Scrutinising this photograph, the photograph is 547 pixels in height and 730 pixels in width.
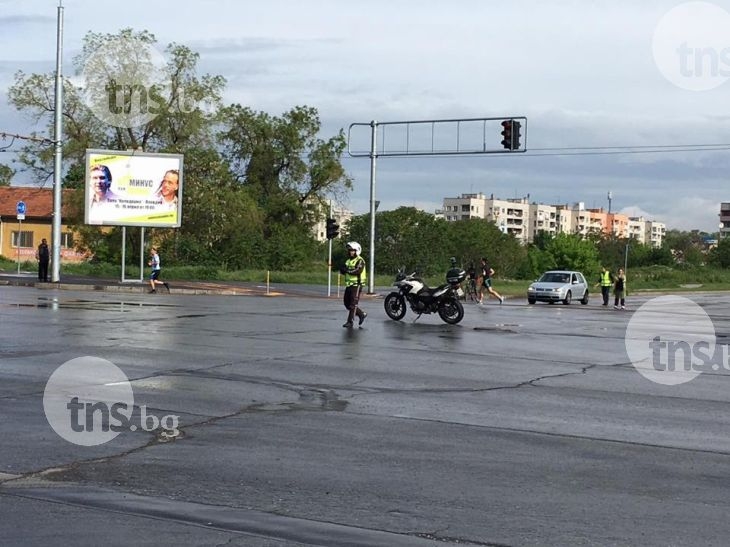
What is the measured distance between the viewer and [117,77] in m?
58.8

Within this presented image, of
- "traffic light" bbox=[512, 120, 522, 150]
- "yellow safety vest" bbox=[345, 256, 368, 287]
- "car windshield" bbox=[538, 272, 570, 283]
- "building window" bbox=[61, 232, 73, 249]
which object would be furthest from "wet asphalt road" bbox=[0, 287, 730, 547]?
"building window" bbox=[61, 232, 73, 249]

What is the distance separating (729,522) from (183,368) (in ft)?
27.9

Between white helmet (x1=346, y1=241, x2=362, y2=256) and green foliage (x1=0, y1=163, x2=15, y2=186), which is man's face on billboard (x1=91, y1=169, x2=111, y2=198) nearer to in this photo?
Result: white helmet (x1=346, y1=241, x2=362, y2=256)

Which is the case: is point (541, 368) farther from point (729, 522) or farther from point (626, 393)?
point (729, 522)

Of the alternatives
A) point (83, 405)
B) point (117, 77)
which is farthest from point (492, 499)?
point (117, 77)

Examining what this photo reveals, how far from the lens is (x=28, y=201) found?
9000cm

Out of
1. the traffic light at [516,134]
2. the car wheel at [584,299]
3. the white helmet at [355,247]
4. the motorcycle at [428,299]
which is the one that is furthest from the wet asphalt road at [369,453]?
the car wheel at [584,299]

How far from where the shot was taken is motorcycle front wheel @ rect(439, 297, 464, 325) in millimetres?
23602

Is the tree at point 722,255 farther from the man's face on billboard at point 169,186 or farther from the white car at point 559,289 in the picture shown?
the man's face on billboard at point 169,186

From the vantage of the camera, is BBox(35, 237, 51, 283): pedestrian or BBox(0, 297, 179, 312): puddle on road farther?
BBox(35, 237, 51, 283): pedestrian

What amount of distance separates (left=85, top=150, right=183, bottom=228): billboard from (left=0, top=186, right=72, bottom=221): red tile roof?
4598cm

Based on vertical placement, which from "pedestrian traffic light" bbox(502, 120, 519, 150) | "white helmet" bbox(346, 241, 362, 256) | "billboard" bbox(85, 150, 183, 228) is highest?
"pedestrian traffic light" bbox(502, 120, 519, 150)

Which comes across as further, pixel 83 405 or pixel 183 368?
pixel 183 368

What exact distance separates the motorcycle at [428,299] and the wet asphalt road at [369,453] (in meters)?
7.32
